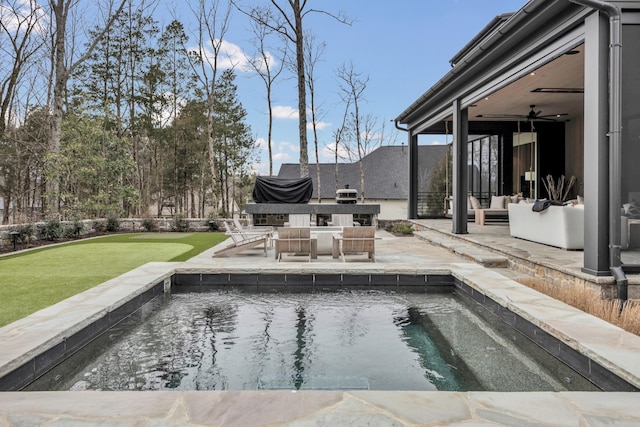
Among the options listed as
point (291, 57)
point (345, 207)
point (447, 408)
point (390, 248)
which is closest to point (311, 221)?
point (345, 207)

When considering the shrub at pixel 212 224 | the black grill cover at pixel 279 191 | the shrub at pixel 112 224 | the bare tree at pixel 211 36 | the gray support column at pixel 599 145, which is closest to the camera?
the gray support column at pixel 599 145

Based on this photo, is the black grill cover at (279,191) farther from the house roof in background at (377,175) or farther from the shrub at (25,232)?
the house roof in background at (377,175)

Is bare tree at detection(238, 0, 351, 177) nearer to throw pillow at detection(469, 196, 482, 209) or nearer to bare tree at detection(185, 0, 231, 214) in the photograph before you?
bare tree at detection(185, 0, 231, 214)

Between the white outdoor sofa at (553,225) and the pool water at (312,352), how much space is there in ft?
9.22

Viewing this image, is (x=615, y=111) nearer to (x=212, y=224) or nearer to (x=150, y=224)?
(x=212, y=224)

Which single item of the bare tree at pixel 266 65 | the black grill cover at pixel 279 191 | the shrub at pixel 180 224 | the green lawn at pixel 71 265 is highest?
the bare tree at pixel 266 65

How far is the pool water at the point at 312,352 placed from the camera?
3113 millimetres

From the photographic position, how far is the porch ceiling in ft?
26.0

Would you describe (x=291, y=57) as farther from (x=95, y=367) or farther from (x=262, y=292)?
(x=95, y=367)

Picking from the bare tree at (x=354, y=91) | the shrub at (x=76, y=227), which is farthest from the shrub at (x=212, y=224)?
the bare tree at (x=354, y=91)

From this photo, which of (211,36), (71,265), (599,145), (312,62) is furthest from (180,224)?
(599,145)

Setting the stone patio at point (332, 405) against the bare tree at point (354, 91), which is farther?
the bare tree at point (354, 91)

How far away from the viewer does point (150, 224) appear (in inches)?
590

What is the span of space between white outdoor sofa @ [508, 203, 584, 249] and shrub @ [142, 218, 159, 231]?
36.5 ft
